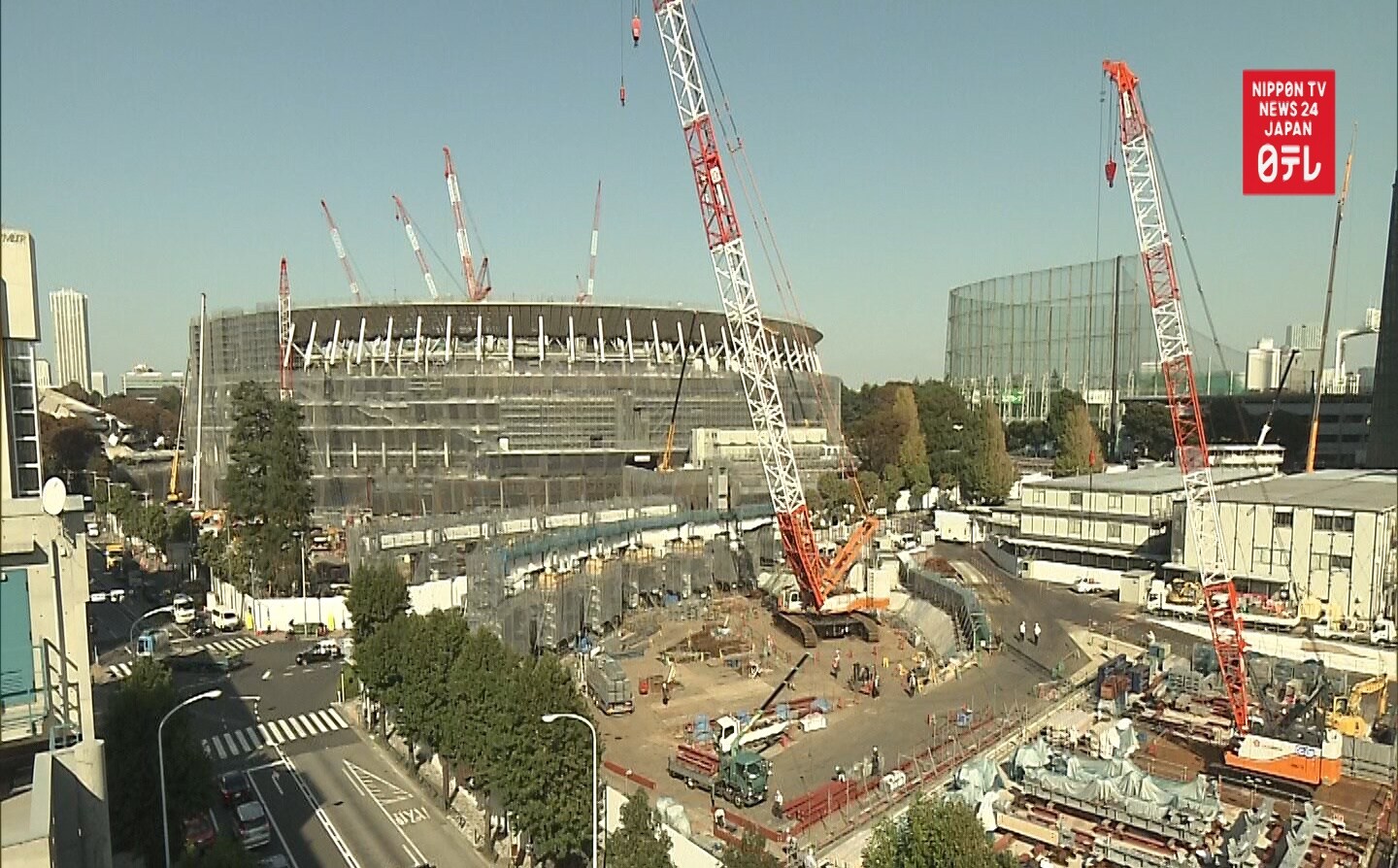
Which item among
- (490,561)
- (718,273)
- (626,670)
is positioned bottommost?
(626,670)

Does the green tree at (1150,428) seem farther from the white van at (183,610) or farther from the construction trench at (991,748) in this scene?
the white van at (183,610)

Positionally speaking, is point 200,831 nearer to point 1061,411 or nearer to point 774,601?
point 774,601

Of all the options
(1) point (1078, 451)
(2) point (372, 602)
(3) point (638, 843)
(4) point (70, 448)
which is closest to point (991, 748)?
(3) point (638, 843)

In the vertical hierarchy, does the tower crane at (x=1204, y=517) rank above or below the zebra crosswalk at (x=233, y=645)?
above

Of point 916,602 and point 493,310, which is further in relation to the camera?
point 493,310

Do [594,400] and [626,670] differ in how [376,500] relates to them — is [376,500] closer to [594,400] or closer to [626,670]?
[594,400]

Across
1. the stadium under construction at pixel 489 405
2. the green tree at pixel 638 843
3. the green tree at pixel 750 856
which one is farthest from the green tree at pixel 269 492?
the green tree at pixel 750 856

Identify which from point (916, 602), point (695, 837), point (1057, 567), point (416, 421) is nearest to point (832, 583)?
point (916, 602)
